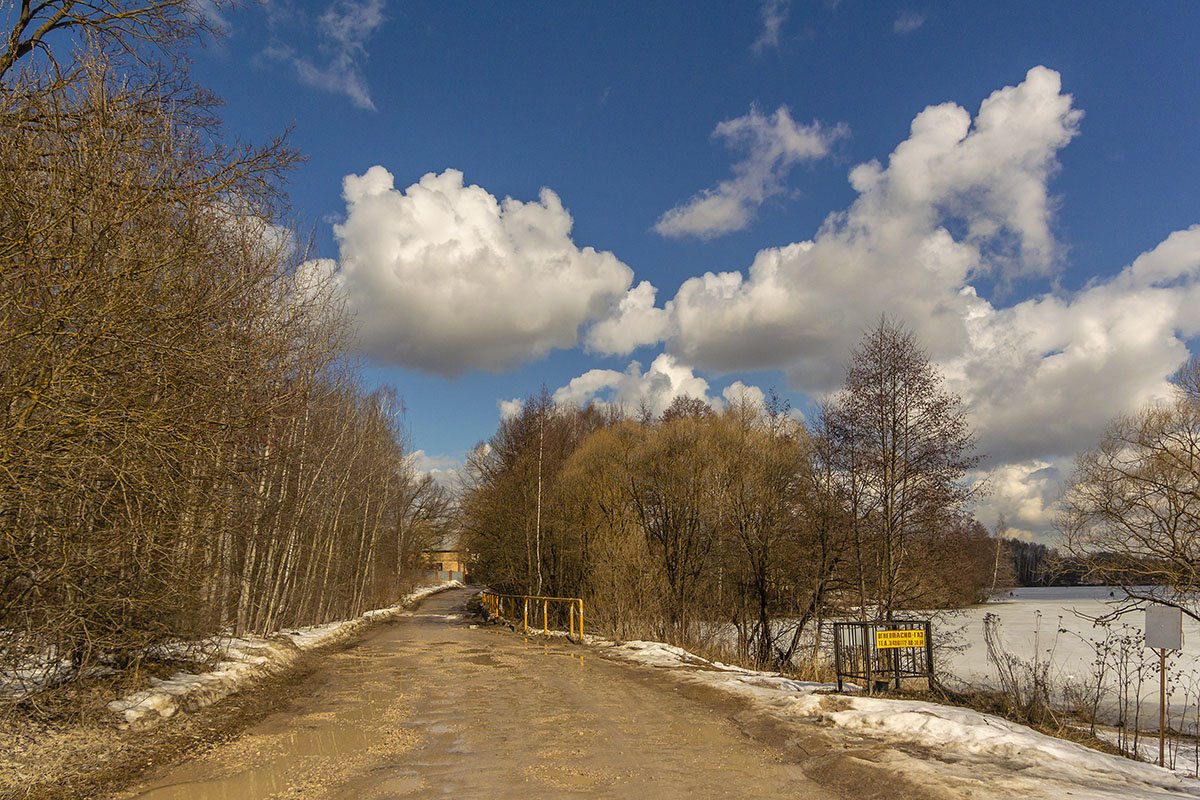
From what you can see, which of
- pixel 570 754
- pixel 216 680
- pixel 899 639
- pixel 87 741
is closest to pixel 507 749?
pixel 570 754

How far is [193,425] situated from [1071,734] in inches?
440

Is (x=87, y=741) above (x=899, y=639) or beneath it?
beneath

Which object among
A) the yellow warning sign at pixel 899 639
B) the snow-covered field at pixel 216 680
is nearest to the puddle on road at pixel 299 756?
the snow-covered field at pixel 216 680

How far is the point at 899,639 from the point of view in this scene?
10977 millimetres

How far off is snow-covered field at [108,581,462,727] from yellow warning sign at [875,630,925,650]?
946 centimetres

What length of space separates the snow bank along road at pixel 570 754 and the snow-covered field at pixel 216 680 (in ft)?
3.60

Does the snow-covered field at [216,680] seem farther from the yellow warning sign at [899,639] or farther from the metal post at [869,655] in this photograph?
the yellow warning sign at [899,639]

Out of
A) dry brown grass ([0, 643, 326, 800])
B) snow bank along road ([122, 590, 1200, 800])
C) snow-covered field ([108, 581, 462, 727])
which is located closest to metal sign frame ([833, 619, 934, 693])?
snow bank along road ([122, 590, 1200, 800])

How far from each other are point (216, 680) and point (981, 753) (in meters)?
10.7

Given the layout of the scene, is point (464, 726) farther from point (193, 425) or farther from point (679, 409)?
point (679, 409)

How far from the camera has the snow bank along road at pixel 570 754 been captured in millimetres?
6570

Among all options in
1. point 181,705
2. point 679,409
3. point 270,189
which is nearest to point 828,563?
point 181,705

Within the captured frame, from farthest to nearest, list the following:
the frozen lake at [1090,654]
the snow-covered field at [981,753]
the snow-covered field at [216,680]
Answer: the frozen lake at [1090,654]
the snow-covered field at [216,680]
the snow-covered field at [981,753]

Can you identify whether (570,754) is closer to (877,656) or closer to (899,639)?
(899,639)
